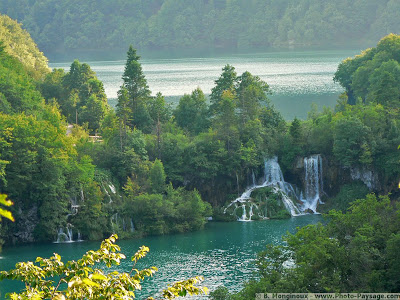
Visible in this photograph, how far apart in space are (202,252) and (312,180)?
15.8m

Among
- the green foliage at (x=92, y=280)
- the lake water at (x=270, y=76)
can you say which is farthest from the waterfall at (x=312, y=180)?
the green foliage at (x=92, y=280)

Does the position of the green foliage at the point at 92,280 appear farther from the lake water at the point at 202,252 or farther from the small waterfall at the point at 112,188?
the small waterfall at the point at 112,188

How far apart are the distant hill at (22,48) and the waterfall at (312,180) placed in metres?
34.0

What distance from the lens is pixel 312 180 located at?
205ft

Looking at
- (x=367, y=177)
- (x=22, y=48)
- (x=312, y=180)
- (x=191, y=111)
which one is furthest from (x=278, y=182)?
(x=22, y=48)

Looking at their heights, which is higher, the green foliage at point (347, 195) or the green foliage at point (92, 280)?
the green foliage at point (92, 280)

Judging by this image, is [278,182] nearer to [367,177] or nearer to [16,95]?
[367,177]

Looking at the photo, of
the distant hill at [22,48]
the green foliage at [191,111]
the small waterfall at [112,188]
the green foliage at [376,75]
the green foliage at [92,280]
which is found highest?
the distant hill at [22,48]

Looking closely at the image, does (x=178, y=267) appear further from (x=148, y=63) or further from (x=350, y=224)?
(x=148, y=63)

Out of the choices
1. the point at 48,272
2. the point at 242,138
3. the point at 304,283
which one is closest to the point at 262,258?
the point at 304,283

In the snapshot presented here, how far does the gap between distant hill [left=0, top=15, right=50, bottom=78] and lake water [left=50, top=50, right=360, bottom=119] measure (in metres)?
11.2

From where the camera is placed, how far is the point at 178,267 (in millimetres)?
46188

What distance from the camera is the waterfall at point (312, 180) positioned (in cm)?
6188

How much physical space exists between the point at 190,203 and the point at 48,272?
4057cm
